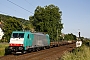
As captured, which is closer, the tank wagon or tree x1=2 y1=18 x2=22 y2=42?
the tank wagon

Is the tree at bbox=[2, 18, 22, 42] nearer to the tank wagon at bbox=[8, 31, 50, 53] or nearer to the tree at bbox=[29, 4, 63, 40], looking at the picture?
the tree at bbox=[29, 4, 63, 40]

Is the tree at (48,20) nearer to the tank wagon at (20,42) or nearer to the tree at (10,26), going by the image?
the tree at (10,26)

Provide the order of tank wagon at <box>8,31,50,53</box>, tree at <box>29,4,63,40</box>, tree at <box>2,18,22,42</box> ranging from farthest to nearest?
tree at <box>29,4,63,40</box> → tree at <box>2,18,22,42</box> → tank wagon at <box>8,31,50,53</box>

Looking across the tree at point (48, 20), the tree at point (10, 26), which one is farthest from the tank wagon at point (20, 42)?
the tree at point (48, 20)

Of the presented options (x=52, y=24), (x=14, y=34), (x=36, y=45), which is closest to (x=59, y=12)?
(x=52, y=24)

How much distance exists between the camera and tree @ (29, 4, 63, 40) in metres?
76.4

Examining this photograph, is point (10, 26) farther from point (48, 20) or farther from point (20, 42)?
point (20, 42)

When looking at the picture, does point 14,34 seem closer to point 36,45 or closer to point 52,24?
point 36,45

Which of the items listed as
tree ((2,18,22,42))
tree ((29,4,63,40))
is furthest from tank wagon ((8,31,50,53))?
tree ((29,4,63,40))

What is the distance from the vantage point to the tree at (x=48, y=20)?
251 ft

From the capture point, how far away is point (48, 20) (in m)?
77.8

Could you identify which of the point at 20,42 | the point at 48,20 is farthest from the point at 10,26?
the point at 20,42

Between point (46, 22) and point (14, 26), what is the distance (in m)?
14.3

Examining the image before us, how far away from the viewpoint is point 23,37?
28.7m
